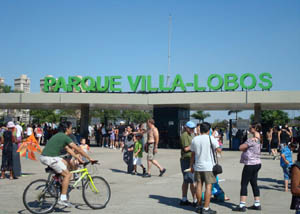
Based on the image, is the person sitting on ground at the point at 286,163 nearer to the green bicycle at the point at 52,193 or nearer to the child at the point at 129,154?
the green bicycle at the point at 52,193

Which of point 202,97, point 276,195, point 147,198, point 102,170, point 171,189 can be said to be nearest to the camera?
point 147,198

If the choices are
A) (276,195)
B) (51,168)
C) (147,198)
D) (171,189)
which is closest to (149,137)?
(171,189)

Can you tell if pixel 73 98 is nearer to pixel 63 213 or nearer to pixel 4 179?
pixel 4 179

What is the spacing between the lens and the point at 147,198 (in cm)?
841

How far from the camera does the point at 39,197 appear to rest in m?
6.84

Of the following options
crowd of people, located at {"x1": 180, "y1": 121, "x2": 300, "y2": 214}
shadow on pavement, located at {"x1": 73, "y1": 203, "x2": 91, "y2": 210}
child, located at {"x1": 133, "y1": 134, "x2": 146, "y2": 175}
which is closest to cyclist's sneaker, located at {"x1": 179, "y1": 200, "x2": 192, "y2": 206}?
crowd of people, located at {"x1": 180, "y1": 121, "x2": 300, "y2": 214}

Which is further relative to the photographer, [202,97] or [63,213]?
[202,97]

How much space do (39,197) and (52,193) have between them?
245 mm

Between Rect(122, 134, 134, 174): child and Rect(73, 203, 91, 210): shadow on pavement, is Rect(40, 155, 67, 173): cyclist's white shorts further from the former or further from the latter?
Rect(122, 134, 134, 174): child

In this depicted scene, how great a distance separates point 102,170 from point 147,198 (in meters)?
5.16

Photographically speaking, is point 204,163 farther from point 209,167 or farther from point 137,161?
point 137,161

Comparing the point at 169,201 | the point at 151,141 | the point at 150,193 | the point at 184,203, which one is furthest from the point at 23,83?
the point at 184,203

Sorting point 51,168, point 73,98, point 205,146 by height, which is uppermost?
point 73,98

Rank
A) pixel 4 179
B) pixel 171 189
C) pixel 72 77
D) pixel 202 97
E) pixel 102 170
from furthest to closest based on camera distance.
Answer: pixel 72 77 < pixel 202 97 < pixel 102 170 < pixel 4 179 < pixel 171 189
